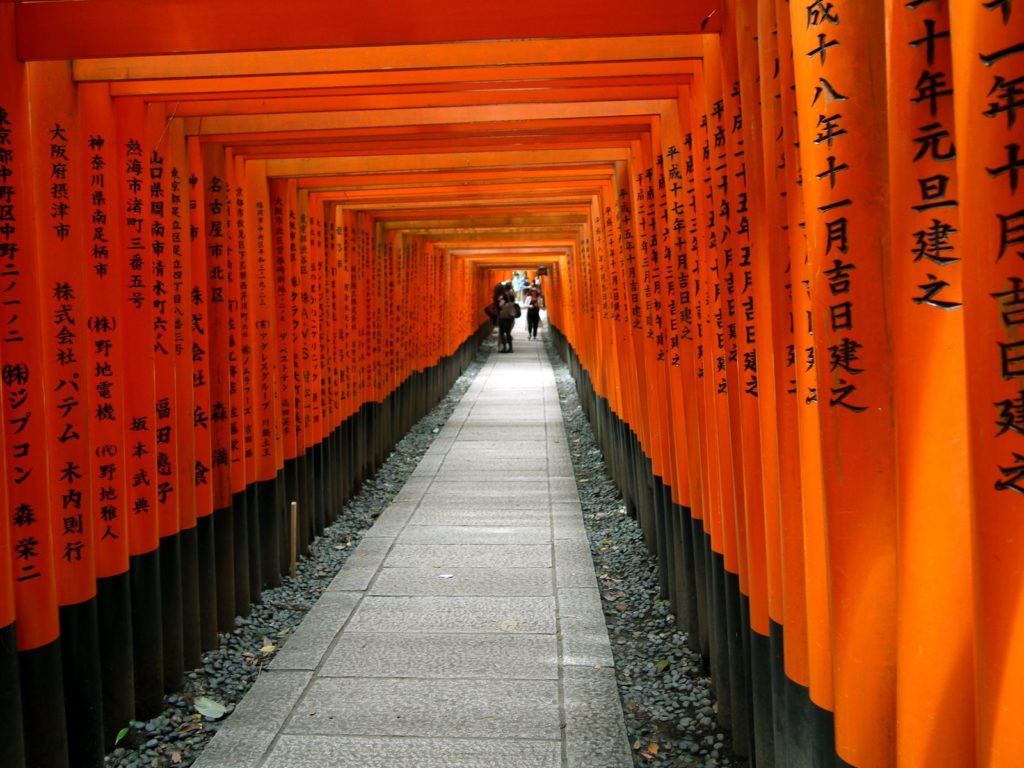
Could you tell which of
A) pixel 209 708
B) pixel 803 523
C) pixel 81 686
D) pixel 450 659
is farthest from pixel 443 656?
pixel 803 523

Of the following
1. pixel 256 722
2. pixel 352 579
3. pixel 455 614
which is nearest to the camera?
pixel 256 722

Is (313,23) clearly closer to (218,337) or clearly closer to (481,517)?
(218,337)

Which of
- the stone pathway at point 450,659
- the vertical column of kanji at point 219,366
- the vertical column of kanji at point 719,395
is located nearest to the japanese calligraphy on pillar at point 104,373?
the stone pathway at point 450,659

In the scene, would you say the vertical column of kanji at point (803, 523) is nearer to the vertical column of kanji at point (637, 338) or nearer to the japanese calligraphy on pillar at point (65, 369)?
the japanese calligraphy on pillar at point (65, 369)

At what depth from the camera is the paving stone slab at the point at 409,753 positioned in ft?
12.1

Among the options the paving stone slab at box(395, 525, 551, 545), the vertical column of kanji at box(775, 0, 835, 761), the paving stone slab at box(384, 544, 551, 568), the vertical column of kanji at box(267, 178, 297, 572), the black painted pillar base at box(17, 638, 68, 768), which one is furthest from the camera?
the paving stone slab at box(395, 525, 551, 545)

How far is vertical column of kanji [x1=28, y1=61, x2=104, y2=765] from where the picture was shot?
11.4 feet

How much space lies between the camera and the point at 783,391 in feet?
9.04

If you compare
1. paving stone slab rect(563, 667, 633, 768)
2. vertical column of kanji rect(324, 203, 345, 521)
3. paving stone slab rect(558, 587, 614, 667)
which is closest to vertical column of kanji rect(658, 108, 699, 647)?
paving stone slab rect(558, 587, 614, 667)

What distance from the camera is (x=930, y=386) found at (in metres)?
1.72

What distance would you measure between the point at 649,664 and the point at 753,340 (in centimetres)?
230

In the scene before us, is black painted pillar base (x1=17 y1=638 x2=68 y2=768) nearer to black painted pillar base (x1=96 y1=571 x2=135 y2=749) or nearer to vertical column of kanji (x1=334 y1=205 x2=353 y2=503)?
black painted pillar base (x1=96 y1=571 x2=135 y2=749)

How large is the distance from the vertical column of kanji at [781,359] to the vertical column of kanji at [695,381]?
124 centimetres

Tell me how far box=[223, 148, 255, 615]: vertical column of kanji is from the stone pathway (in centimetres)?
54
